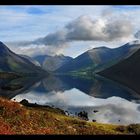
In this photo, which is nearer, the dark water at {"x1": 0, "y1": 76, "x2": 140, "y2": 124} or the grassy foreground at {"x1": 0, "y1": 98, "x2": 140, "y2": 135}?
the grassy foreground at {"x1": 0, "y1": 98, "x2": 140, "y2": 135}

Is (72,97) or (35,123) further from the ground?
(35,123)

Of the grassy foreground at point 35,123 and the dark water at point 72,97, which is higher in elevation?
the grassy foreground at point 35,123

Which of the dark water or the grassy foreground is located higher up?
the grassy foreground

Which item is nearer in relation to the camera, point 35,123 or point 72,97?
point 35,123

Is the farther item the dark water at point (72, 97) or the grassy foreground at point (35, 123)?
the dark water at point (72, 97)
